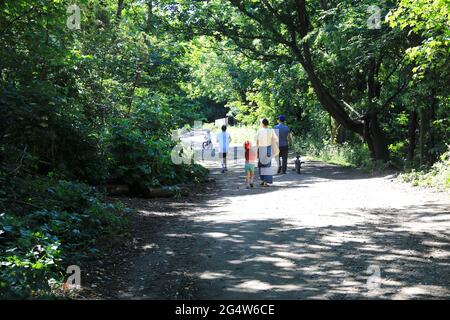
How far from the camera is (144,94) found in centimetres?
1922

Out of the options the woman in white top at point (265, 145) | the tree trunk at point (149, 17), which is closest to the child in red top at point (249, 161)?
the woman in white top at point (265, 145)

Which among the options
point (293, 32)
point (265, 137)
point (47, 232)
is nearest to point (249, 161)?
point (265, 137)

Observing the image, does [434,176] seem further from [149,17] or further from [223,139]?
[149,17]

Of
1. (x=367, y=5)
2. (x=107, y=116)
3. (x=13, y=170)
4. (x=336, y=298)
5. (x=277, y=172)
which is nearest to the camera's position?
(x=336, y=298)

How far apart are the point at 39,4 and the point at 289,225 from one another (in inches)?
247

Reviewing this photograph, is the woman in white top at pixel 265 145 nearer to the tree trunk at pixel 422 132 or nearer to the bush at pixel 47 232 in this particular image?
the tree trunk at pixel 422 132

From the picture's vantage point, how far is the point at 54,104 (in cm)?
983

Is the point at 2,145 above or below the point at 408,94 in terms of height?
below

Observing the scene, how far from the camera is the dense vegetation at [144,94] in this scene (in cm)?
851

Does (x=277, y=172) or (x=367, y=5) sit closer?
(x=367, y=5)

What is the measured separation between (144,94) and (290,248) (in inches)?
502

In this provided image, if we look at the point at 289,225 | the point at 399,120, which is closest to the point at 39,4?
the point at 289,225

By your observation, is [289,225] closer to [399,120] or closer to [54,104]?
[54,104]

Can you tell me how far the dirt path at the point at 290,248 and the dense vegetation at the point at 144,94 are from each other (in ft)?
3.17
